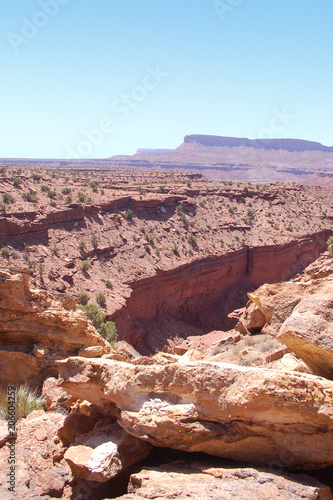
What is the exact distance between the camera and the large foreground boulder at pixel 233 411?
4.89 metres

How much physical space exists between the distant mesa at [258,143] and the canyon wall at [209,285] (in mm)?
142587

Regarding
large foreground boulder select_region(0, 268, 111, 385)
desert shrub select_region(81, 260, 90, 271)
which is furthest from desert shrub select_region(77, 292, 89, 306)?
large foreground boulder select_region(0, 268, 111, 385)

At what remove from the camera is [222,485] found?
4648 mm

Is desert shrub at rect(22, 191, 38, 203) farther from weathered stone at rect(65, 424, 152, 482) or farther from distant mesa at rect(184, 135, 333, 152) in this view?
distant mesa at rect(184, 135, 333, 152)

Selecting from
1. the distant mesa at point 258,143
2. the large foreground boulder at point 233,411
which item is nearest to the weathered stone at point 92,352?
the large foreground boulder at point 233,411

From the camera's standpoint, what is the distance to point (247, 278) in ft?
124

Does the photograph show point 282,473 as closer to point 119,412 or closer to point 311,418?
point 311,418

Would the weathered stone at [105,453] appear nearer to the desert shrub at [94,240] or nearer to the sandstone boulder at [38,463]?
the sandstone boulder at [38,463]

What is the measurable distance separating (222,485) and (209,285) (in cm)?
2934

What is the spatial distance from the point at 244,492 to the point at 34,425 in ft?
14.2

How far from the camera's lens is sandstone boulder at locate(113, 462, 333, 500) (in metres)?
4.48

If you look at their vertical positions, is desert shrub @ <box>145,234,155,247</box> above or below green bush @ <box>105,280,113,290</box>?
above

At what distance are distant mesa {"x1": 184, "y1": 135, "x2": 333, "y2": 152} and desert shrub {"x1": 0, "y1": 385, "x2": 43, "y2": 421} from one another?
178 m

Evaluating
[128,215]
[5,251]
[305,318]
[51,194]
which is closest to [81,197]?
[51,194]
